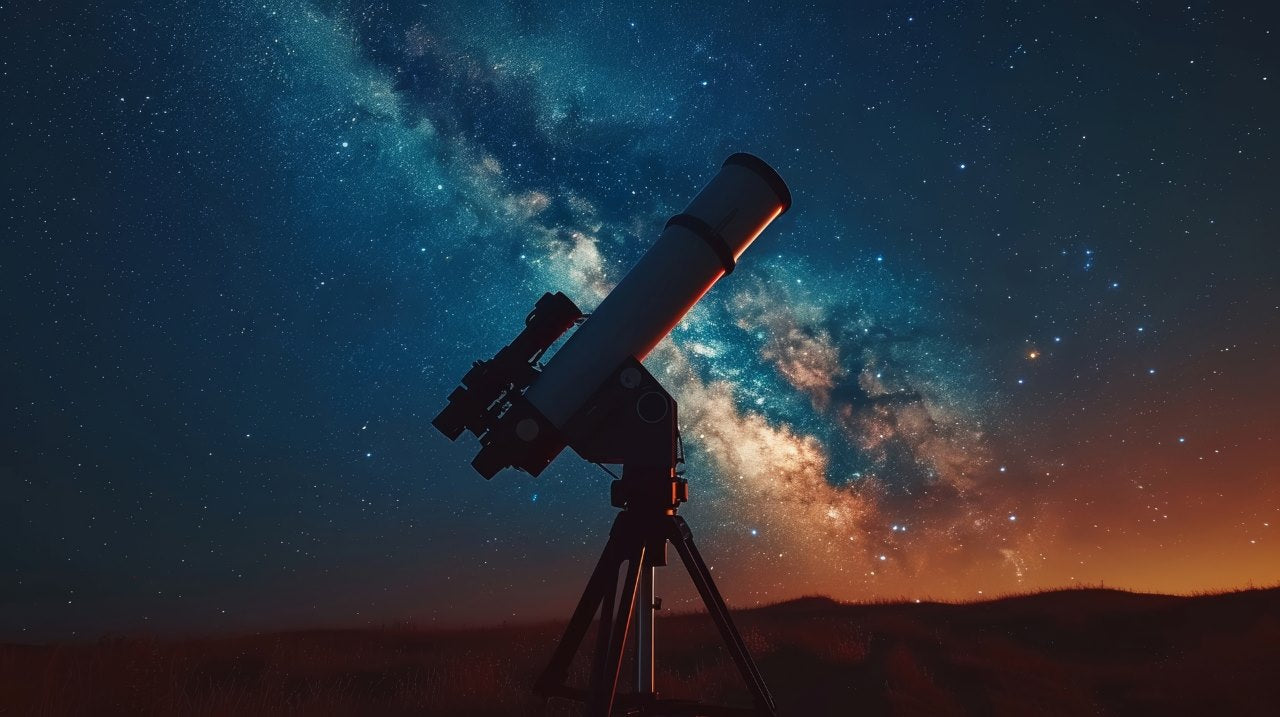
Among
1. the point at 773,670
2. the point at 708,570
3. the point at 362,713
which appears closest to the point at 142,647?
the point at 362,713

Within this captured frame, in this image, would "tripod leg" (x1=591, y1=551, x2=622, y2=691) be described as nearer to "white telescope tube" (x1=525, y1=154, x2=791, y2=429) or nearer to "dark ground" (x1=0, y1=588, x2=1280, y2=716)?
"white telescope tube" (x1=525, y1=154, x2=791, y2=429)

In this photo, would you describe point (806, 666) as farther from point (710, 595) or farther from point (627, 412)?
point (627, 412)

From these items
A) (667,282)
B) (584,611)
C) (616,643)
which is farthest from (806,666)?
(667,282)

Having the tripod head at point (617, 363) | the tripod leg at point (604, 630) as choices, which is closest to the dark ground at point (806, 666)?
the tripod leg at point (604, 630)

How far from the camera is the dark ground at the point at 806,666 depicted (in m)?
5.20

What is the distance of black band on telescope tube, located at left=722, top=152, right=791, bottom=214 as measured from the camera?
4566 mm

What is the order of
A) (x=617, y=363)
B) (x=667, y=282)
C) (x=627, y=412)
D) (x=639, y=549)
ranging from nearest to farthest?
(x=639, y=549)
(x=627, y=412)
(x=617, y=363)
(x=667, y=282)

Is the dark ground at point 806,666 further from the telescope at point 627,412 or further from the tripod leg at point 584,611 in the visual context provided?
the telescope at point 627,412

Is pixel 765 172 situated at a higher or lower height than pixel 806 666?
higher

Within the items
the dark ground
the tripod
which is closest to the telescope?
the tripod

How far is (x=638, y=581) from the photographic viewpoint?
368cm

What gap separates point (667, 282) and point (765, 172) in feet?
3.45


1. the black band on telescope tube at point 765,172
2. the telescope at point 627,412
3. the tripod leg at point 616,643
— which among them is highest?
the black band on telescope tube at point 765,172

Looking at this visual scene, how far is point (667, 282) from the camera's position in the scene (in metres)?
4.34
